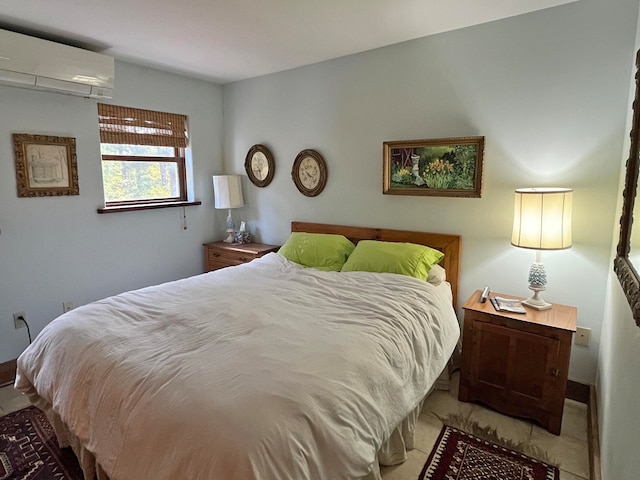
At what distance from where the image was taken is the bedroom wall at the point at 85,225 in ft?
8.75

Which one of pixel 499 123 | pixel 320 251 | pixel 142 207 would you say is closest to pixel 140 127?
pixel 142 207

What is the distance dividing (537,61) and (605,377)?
6.03 ft

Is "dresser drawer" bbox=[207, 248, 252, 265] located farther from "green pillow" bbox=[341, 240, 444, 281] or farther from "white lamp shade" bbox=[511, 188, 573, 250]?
"white lamp shade" bbox=[511, 188, 573, 250]

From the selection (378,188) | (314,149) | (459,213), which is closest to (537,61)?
(459,213)

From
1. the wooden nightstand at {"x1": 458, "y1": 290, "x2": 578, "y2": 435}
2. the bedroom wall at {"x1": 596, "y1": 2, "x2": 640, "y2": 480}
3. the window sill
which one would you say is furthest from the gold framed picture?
the bedroom wall at {"x1": 596, "y1": 2, "x2": 640, "y2": 480}

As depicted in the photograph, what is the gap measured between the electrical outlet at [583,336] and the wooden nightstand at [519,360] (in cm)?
18

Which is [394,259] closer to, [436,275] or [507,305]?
[436,275]

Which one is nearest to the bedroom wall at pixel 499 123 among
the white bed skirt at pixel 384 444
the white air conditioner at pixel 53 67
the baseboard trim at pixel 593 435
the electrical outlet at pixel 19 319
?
the baseboard trim at pixel 593 435

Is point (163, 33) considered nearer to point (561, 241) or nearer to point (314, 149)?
point (314, 149)

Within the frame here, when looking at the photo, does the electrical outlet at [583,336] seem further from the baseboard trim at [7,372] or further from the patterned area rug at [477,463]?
the baseboard trim at [7,372]

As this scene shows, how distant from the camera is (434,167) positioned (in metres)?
2.71

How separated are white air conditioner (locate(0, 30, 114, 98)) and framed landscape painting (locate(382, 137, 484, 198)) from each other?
223cm

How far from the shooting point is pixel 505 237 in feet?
8.25

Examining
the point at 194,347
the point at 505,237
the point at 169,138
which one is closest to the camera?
the point at 194,347
